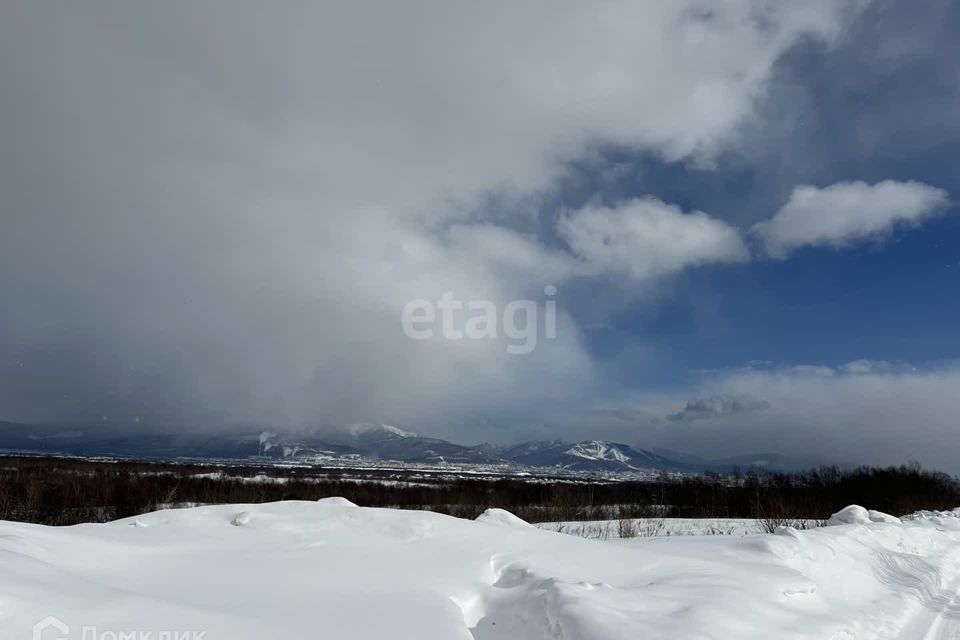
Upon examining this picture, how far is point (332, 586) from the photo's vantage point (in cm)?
526

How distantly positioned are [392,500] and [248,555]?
55559 millimetres

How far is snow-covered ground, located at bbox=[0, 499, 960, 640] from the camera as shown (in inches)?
157

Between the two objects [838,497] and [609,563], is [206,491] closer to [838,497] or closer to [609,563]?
[609,563]

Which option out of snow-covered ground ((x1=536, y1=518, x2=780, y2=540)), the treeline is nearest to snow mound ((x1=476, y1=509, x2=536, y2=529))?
snow-covered ground ((x1=536, y1=518, x2=780, y2=540))

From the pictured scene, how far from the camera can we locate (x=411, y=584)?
18.3 feet

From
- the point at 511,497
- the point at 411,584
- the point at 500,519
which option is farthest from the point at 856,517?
the point at 511,497

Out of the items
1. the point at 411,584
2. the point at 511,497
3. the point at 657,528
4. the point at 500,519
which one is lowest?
the point at 511,497

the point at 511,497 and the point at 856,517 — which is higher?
the point at 856,517

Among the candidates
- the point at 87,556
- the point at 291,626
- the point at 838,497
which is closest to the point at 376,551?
the point at 291,626

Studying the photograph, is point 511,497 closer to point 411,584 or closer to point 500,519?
point 500,519

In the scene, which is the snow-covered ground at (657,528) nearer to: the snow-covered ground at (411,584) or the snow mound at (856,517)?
the snow mound at (856,517)

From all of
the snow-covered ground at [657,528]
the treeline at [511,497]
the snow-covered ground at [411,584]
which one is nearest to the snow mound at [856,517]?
the treeline at [511,497]

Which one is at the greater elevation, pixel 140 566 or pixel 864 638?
pixel 140 566

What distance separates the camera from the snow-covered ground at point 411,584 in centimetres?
398
